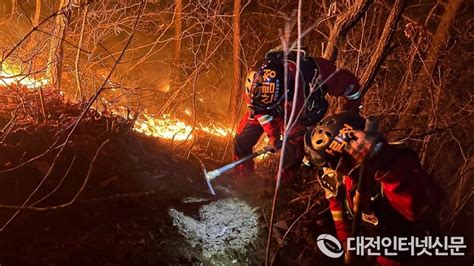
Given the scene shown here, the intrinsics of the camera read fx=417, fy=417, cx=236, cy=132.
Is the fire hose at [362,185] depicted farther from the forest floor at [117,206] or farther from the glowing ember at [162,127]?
the glowing ember at [162,127]

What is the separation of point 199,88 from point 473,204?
770cm

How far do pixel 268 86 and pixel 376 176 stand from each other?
5.87 ft

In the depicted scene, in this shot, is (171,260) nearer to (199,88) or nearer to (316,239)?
(316,239)

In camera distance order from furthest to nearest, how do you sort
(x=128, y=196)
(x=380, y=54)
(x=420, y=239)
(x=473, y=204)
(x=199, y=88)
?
(x=199, y=88) → (x=473, y=204) → (x=380, y=54) → (x=128, y=196) → (x=420, y=239)

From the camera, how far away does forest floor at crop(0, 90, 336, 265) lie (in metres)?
3.68

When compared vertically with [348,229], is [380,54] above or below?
above

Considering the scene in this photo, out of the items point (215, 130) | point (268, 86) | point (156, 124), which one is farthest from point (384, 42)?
point (215, 130)

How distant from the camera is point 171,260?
388 cm

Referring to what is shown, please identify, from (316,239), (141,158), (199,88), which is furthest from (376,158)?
(199,88)

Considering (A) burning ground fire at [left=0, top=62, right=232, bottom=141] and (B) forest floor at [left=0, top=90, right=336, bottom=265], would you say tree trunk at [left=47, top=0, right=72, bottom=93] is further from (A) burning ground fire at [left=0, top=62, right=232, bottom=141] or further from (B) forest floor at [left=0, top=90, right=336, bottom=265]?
(B) forest floor at [left=0, top=90, right=336, bottom=265]

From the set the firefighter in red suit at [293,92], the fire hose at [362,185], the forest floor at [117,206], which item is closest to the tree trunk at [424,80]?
the firefighter in red suit at [293,92]

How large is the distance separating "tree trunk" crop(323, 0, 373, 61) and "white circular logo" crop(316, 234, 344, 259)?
255 centimetres

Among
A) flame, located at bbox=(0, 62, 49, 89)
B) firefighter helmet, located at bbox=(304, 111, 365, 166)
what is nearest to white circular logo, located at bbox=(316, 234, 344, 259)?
firefighter helmet, located at bbox=(304, 111, 365, 166)

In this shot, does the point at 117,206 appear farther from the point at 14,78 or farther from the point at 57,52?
the point at 14,78
